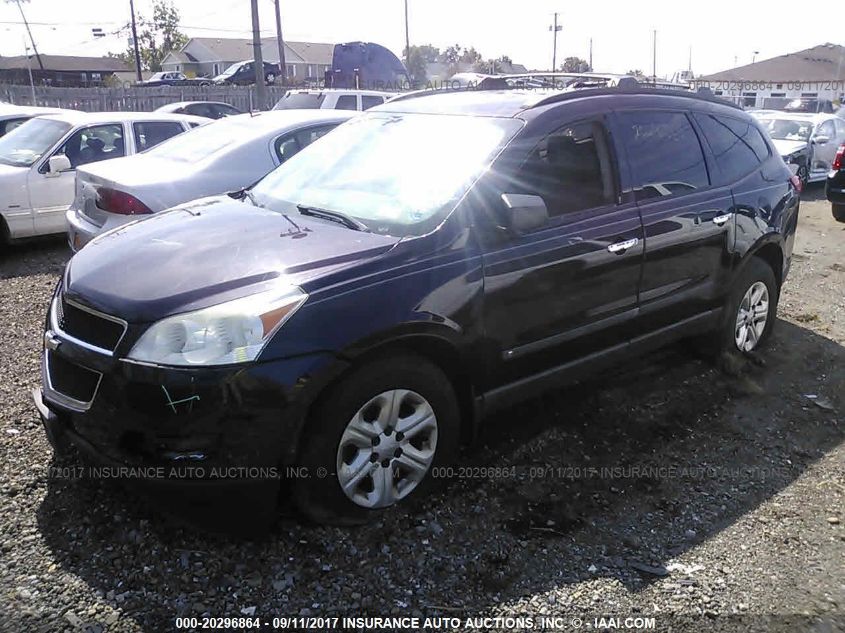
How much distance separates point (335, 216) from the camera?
11.8 ft

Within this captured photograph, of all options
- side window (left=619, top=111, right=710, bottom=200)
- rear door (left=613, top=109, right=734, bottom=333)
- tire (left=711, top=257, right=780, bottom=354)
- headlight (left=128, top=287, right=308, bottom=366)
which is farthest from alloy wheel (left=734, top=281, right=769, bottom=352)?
headlight (left=128, top=287, right=308, bottom=366)

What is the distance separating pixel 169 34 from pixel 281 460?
7392 centimetres

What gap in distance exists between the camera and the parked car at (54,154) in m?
7.66

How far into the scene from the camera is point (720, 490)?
12.0ft

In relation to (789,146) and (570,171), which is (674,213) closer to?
(570,171)

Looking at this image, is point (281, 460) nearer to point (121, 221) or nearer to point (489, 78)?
point (489, 78)

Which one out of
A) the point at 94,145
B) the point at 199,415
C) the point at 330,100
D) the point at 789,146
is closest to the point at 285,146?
the point at 94,145

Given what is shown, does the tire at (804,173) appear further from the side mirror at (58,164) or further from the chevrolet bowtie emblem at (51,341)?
the chevrolet bowtie emblem at (51,341)

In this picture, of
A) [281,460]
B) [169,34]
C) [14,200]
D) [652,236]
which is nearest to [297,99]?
[14,200]

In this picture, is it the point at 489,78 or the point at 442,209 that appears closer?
the point at 442,209

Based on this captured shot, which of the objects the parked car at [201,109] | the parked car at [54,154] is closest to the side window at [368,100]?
the parked car at [201,109]

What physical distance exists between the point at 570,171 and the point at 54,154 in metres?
6.32

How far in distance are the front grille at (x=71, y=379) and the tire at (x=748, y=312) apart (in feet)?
12.8

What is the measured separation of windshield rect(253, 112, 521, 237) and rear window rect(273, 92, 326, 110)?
40.0 ft
